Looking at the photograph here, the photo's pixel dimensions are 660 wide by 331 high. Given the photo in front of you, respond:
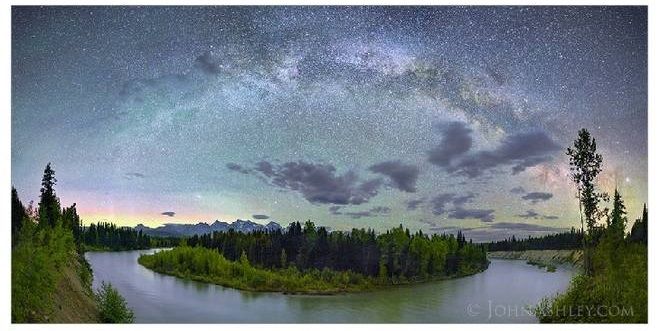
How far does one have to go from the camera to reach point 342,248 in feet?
34.8

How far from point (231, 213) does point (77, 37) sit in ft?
13.5

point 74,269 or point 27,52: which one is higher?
point 27,52

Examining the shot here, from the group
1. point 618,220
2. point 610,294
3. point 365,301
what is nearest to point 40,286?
point 365,301

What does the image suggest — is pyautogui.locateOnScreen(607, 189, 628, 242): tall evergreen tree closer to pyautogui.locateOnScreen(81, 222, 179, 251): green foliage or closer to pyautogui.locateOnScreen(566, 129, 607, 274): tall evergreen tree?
pyautogui.locateOnScreen(566, 129, 607, 274): tall evergreen tree

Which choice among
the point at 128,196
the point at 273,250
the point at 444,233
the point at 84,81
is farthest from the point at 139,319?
the point at 444,233

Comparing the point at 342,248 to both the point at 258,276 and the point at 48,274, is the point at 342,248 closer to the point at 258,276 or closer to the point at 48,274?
the point at 258,276

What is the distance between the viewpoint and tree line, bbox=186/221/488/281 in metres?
10.2

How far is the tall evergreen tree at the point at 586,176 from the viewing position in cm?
893

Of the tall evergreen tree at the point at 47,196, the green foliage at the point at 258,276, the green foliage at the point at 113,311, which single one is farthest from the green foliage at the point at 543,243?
the tall evergreen tree at the point at 47,196

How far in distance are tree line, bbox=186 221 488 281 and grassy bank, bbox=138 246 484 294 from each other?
132 millimetres

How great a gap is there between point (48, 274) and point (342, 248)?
5.47 meters

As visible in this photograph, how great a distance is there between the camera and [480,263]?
39.5 ft
